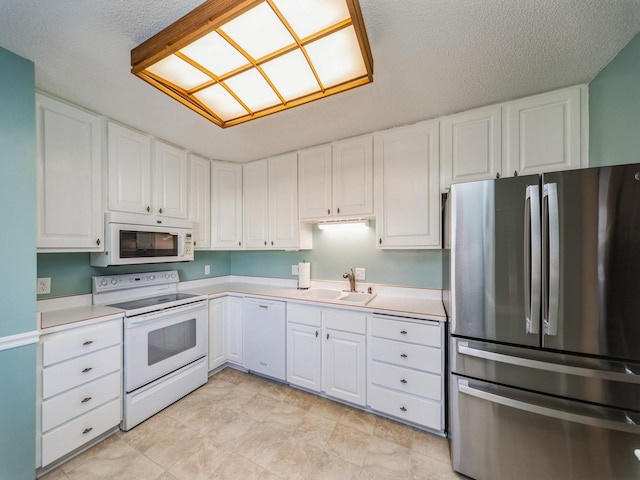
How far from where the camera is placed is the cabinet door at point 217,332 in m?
2.52

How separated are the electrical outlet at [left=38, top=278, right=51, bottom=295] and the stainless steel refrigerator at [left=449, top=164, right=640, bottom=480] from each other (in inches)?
117

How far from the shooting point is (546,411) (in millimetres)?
1227

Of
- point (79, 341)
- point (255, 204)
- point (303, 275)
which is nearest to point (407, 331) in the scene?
point (303, 275)

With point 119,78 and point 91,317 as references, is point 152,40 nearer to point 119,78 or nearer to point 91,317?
point 119,78

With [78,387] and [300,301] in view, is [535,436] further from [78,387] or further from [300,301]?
[78,387]

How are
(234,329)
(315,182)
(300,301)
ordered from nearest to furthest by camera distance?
(300,301), (315,182), (234,329)

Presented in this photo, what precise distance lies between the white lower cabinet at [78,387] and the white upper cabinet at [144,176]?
41.3 inches

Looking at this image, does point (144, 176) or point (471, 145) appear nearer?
point (471, 145)

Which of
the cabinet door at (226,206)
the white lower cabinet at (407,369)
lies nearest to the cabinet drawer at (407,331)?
the white lower cabinet at (407,369)

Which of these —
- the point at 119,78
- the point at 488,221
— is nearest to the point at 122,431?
the point at 119,78

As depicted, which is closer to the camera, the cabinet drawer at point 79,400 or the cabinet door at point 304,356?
the cabinet drawer at point 79,400

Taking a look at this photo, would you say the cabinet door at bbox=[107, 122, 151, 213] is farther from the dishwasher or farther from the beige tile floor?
the beige tile floor

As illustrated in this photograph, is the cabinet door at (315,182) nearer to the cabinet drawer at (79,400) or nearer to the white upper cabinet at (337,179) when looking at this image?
the white upper cabinet at (337,179)

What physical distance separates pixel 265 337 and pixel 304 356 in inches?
18.9
